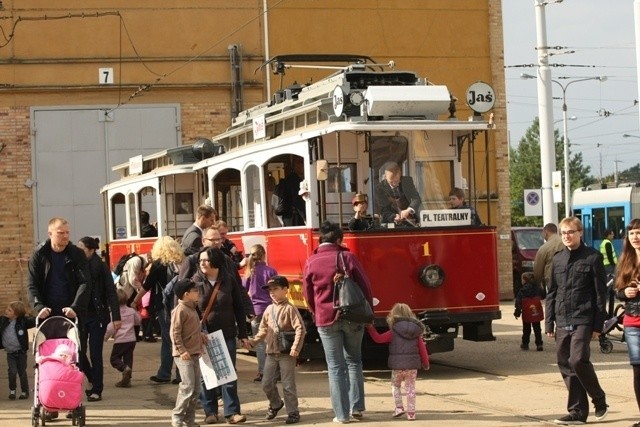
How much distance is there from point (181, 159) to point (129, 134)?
29.6 feet

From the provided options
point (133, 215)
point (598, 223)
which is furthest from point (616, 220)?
point (133, 215)

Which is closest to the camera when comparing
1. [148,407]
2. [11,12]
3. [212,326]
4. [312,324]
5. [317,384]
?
[212,326]

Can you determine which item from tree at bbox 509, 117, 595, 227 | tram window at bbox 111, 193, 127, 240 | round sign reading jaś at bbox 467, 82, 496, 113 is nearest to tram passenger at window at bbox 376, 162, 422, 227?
round sign reading jaś at bbox 467, 82, 496, 113

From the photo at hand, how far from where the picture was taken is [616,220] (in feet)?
132

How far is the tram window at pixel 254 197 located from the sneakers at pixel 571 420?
273 inches

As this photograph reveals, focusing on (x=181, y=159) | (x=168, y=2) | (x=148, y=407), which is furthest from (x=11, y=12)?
(x=148, y=407)

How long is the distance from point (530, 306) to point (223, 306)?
745cm

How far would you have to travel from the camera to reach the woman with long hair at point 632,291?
10961 millimetres

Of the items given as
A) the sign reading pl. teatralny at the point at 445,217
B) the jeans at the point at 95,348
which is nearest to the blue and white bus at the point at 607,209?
the sign reading pl. teatralny at the point at 445,217

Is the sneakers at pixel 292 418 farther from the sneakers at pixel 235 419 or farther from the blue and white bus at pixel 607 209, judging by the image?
the blue and white bus at pixel 607 209

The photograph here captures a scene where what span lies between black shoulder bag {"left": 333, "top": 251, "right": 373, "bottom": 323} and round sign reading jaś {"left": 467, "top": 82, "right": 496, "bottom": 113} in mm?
10943

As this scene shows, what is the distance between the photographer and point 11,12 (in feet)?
101

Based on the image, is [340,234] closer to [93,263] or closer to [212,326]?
[212,326]

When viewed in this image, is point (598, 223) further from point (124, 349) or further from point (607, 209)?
point (124, 349)
